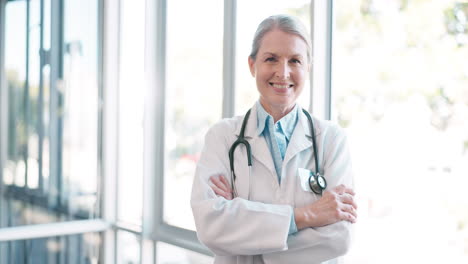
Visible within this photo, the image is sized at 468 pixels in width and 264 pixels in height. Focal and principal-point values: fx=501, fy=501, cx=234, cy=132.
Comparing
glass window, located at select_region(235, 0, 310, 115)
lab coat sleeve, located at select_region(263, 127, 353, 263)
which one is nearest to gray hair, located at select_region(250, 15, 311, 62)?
lab coat sleeve, located at select_region(263, 127, 353, 263)

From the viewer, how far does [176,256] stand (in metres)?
3.05

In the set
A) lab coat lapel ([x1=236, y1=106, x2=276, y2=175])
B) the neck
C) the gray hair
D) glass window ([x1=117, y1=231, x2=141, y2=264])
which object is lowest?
glass window ([x1=117, y1=231, x2=141, y2=264])

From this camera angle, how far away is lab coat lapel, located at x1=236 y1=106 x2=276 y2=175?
4.95ft

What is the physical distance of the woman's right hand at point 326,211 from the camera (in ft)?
4.64

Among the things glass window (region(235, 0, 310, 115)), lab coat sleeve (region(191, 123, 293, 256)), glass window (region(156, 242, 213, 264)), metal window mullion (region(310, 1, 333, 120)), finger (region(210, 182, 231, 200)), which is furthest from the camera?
glass window (region(156, 242, 213, 264))

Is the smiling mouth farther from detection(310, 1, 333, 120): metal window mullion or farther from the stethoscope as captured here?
detection(310, 1, 333, 120): metal window mullion

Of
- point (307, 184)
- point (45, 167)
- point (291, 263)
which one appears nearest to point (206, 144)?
point (307, 184)

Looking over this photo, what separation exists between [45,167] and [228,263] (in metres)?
1.98

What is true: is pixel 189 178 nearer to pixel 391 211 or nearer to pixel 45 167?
pixel 45 167

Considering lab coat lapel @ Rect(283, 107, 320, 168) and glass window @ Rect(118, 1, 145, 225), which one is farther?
glass window @ Rect(118, 1, 145, 225)

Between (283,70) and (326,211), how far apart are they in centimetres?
43

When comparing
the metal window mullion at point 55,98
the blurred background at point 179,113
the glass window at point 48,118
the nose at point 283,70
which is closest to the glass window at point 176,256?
the blurred background at point 179,113

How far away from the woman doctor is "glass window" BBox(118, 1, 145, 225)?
A: 1890 mm

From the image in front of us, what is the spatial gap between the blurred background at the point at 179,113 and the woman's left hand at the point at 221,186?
758 millimetres
